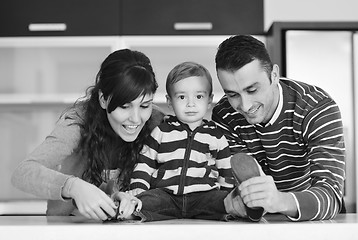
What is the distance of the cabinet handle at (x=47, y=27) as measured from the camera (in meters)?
3.13

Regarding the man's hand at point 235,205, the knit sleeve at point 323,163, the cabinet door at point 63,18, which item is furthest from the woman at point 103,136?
the cabinet door at point 63,18

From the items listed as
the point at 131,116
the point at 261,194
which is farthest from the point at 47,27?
the point at 261,194

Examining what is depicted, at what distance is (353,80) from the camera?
9.63ft

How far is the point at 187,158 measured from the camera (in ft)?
4.84

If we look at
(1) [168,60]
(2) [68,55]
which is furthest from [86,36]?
(1) [168,60]

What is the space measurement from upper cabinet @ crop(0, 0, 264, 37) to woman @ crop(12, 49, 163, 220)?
1.55 m

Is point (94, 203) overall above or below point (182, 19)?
below

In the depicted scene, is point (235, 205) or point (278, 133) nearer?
point (235, 205)

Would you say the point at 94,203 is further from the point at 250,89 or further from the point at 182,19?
the point at 182,19

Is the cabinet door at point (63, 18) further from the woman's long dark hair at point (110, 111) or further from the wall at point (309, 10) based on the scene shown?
the woman's long dark hair at point (110, 111)

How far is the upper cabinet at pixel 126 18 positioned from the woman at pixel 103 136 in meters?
1.55

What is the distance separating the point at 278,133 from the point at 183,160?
31cm

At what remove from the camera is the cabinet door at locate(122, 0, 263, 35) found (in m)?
3.14
